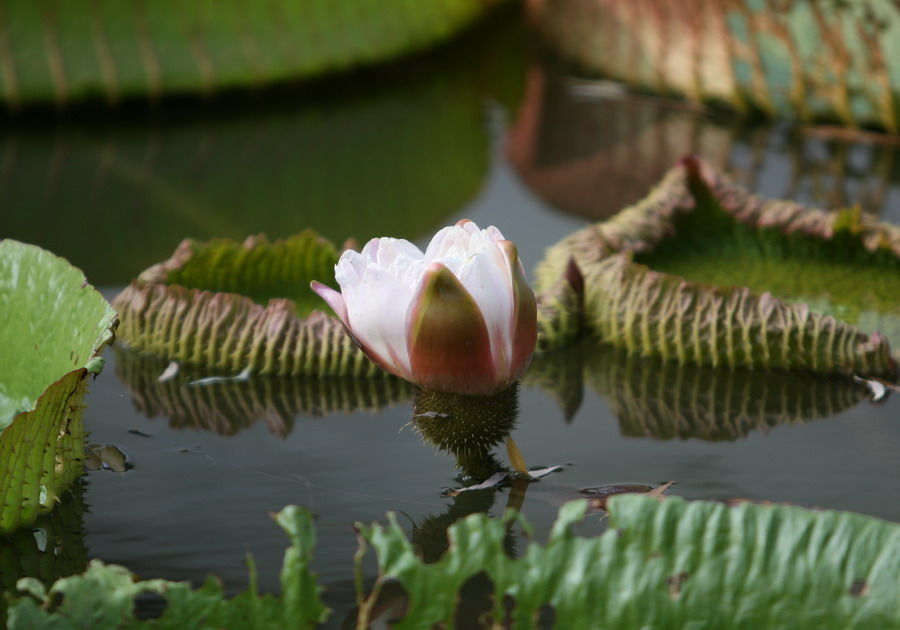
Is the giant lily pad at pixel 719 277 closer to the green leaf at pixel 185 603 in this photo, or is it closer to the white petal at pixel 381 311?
the white petal at pixel 381 311

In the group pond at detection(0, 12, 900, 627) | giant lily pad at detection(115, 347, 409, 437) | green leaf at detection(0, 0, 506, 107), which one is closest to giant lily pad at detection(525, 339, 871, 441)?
pond at detection(0, 12, 900, 627)

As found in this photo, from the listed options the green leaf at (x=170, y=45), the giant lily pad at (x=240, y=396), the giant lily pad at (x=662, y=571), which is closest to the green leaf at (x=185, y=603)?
the giant lily pad at (x=662, y=571)

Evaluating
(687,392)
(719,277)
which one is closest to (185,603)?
(687,392)

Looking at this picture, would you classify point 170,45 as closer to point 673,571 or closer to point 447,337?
point 447,337

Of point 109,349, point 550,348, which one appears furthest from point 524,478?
point 109,349

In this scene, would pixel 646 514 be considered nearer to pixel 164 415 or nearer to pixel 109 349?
pixel 164 415

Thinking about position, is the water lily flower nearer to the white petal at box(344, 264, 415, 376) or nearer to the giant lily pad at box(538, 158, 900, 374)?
the white petal at box(344, 264, 415, 376)
